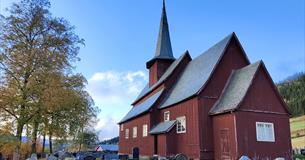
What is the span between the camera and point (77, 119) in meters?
28.0

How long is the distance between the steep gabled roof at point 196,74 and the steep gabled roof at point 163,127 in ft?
5.37

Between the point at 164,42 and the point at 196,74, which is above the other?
the point at 164,42

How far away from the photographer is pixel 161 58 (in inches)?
1394

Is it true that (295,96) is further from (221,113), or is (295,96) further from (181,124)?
(221,113)

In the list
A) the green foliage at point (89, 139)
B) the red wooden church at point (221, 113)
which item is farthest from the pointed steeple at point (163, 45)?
the green foliage at point (89, 139)

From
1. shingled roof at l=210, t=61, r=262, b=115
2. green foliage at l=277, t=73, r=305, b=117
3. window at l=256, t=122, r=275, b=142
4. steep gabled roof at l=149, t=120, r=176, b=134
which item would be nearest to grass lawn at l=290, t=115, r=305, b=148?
green foliage at l=277, t=73, r=305, b=117

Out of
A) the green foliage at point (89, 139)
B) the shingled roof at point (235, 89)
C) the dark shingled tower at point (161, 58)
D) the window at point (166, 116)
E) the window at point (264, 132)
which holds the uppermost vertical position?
the dark shingled tower at point (161, 58)

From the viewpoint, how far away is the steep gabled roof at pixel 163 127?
24.2 metres

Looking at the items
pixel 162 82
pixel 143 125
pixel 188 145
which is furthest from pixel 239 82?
pixel 143 125

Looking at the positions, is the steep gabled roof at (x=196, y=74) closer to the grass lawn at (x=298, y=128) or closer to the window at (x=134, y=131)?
the window at (x=134, y=131)

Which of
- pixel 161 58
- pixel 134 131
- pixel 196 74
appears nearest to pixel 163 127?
pixel 196 74

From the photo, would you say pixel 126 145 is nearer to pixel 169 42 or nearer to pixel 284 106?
pixel 169 42

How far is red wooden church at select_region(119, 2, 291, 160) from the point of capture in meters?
19.6

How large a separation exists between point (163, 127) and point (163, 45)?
1440 centimetres
